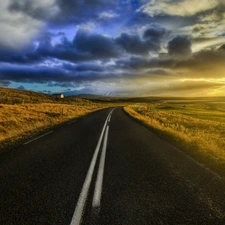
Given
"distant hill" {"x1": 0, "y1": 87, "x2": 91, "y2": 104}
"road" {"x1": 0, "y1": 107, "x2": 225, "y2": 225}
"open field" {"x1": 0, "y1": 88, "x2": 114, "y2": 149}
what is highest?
"distant hill" {"x1": 0, "y1": 87, "x2": 91, "y2": 104}

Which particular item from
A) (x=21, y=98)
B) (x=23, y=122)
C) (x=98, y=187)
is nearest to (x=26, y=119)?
(x=23, y=122)

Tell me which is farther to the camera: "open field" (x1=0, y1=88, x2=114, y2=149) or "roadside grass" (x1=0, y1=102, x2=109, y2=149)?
"open field" (x1=0, y1=88, x2=114, y2=149)

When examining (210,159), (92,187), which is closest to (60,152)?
(92,187)

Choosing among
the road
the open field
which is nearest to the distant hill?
the open field

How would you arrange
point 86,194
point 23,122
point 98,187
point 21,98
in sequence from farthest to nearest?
point 21,98
point 23,122
point 98,187
point 86,194

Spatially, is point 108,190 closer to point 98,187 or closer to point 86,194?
point 98,187

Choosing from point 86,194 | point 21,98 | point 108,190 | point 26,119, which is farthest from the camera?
point 21,98

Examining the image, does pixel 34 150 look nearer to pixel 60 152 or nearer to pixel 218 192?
pixel 60 152

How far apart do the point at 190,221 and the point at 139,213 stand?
2.63 feet

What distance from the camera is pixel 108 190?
4.79 metres

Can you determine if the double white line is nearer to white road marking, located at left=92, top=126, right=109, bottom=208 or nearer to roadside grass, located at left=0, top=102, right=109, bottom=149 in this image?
white road marking, located at left=92, top=126, right=109, bottom=208

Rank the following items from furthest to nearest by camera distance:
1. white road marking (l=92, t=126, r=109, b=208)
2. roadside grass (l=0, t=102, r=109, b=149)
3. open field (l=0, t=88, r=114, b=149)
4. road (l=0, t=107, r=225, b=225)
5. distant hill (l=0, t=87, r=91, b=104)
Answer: distant hill (l=0, t=87, r=91, b=104)
open field (l=0, t=88, r=114, b=149)
roadside grass (l=0, t=102, r=109, b=149)
white road marking (l=92, t=126, r=109, b=208)
road (l=0, t=107, r=225, b=225)

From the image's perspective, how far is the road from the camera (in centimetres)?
365

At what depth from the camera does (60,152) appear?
28.4 feet
